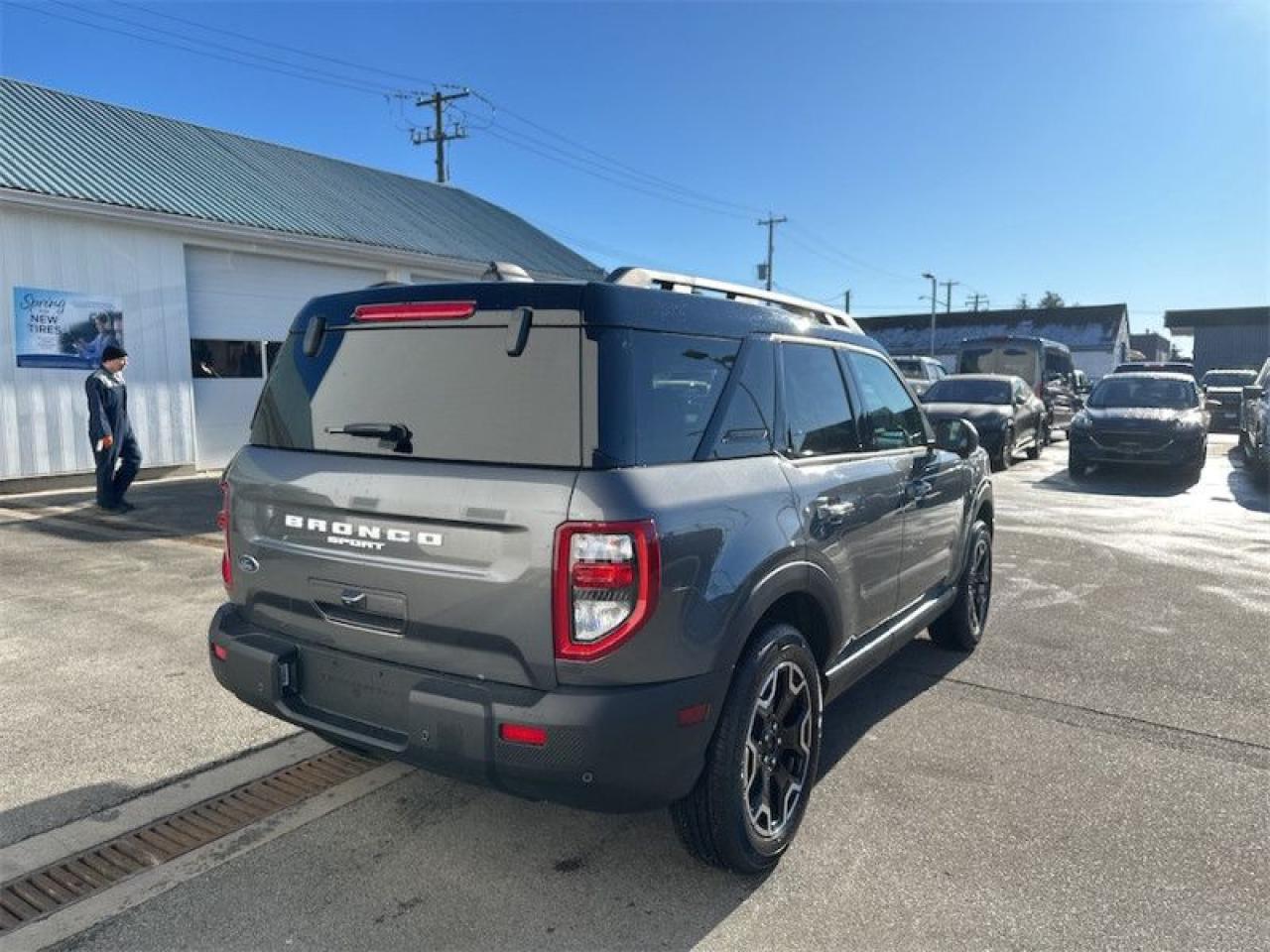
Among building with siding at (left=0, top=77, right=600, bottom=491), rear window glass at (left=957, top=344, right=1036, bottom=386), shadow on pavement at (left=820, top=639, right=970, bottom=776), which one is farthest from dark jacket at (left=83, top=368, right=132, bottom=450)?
rear window glass at (left=957, top=344, right=1036, bottom=386)

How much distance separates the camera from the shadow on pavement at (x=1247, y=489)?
11.5 m

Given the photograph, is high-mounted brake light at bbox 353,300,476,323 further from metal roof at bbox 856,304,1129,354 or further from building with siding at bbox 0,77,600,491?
metal roof at bbox 856,304,1129,354

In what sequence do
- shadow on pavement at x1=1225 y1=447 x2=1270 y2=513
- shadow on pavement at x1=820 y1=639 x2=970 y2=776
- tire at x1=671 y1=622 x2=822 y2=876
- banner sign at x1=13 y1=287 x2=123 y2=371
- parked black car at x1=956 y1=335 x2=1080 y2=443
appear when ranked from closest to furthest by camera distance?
tire at x1=671 y1=622 x2=822 y2=876 < shadow on pavement at x1=820 y1=639 x2=970 y2=776 < banner sign at x1=13 y1=287 x2=123 y2=371 < shadow on pavement at x1=1225 y1=447 x2=1270 y2=513 < parked black car at x1=956 y1=335 x2=1080 y2=443

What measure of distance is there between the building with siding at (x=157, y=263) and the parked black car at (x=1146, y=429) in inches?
348

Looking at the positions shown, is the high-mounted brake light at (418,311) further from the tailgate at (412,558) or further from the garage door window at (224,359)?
the garage door window at (224,359)

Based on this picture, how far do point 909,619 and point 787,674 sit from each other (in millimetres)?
1442

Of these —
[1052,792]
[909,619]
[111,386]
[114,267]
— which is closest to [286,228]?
[114,267]

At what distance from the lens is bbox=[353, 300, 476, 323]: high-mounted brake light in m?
2.80

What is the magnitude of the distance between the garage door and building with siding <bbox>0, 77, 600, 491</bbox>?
22 millimetres

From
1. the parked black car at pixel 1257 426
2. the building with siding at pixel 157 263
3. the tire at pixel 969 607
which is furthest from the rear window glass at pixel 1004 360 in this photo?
the tire at pixel 969 607

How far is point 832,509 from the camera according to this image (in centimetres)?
337

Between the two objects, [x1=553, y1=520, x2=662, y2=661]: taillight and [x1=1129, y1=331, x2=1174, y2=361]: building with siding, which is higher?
[x1=1129, y1=331, x2=1174, y2=361]: building with siding

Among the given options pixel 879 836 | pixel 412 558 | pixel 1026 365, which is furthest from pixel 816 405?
pixel 1026 365

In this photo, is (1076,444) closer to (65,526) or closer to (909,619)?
(909,619)
